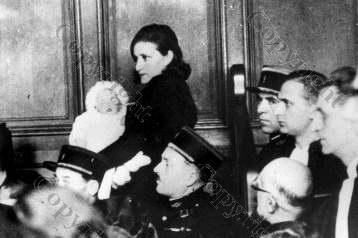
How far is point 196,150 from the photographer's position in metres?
1.89

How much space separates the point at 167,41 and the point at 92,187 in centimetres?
70

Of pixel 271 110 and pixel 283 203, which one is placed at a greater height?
pixel 271 110

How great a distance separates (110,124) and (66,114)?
218 mm

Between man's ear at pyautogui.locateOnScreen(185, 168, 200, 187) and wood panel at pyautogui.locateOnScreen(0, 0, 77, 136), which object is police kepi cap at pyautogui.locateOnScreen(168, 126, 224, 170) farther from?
wood panel at pyautogui.locateOnScreen(0, 0, 77, 136)

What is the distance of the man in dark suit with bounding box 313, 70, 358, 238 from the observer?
1.73 metres

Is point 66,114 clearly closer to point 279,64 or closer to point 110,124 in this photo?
point 110,124

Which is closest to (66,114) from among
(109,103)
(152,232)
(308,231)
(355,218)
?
(109,103)

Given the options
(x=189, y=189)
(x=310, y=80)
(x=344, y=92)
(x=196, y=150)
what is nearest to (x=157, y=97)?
(x=196, y=150)

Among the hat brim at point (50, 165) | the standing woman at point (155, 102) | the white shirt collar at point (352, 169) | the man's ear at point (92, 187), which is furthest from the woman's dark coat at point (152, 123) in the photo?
the white shirt collar at point (352, 169)

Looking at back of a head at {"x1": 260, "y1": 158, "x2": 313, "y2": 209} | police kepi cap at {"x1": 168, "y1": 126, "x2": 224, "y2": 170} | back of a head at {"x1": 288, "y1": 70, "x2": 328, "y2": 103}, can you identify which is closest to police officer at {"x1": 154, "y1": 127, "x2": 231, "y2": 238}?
police kepi cap at {"x1": 168, "y1": 126, "x2": 224, "y2": 170}

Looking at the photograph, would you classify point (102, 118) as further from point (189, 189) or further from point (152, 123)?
point (189, 189)

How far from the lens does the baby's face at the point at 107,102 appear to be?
205 cm

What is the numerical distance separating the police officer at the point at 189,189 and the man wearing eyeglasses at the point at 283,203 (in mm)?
184

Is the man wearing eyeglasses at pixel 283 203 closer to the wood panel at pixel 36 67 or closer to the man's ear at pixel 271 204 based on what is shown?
the man's ear at pixel 271 204
